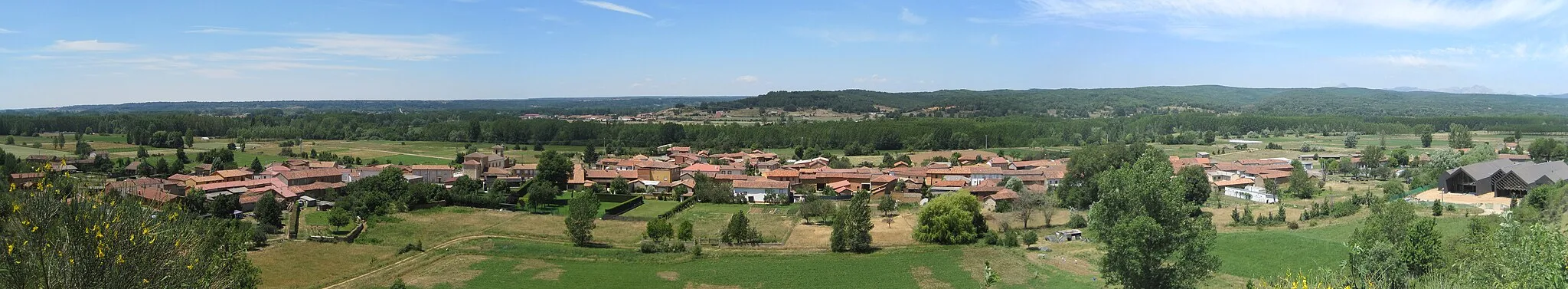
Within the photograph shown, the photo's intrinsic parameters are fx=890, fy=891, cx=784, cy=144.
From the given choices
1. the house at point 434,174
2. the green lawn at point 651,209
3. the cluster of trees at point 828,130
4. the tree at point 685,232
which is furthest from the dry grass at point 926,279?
the cluster of trees at point 828,130

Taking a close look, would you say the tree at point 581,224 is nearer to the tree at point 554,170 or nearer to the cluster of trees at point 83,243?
the tree at point 554,170

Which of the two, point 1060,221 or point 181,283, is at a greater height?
point 181,283

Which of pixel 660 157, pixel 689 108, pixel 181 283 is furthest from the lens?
pixel 689 108

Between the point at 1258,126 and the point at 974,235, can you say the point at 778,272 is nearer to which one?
the point at 974,235

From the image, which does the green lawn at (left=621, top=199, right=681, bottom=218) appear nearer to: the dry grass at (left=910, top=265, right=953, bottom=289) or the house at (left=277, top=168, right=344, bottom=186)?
the dry grass at (left=910, top=265, right=953, bottom=289)

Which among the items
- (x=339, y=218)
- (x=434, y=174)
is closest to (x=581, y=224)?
(x=339, y=218)

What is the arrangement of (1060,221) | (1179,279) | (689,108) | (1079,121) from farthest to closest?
(689,108)
(1079,121)
(1060,221)
(1179,279)

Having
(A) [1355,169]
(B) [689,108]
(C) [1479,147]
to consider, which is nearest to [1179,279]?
(A) [1355,169]

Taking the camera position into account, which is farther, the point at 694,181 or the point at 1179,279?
the point at 694,181
